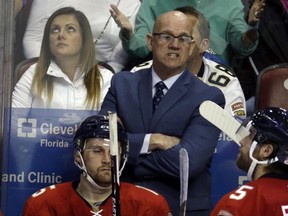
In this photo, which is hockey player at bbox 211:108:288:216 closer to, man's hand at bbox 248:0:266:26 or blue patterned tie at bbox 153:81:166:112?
blue patterned tie at bbox 153:81:166:112

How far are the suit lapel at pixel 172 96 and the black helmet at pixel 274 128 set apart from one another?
939 mm

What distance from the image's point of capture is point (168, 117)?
6070 millimetres

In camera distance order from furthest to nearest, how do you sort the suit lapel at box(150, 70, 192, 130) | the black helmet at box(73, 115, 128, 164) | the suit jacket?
the suit lapel at box(150, 70, 192, 130), the suit jacket, the black helmet at box(73, 115, 128, 164)

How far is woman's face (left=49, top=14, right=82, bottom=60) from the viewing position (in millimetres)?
6609

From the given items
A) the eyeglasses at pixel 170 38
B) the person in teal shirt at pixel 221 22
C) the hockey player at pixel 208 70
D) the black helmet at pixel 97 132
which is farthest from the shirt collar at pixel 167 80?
the black helmet at pixel 97 132

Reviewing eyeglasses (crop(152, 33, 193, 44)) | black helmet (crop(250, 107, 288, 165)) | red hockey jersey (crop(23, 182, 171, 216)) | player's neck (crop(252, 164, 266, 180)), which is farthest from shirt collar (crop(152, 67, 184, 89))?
player's neck (crop(252, 164, 266, 180))

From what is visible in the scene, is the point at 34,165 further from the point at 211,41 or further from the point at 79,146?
the point at 211,41

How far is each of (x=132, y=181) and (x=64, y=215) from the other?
593mm

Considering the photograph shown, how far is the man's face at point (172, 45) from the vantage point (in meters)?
6.20

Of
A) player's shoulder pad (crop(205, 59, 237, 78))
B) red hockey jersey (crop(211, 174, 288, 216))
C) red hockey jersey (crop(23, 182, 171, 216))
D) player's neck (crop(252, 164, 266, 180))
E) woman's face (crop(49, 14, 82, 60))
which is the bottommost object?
red hockey jersey (crop(23, 182, 171, 216))

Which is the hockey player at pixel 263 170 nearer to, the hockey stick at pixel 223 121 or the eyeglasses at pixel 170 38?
the hockey stick at pixel 223 121

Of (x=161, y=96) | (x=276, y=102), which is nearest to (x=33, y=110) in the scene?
(x=161, y=96)

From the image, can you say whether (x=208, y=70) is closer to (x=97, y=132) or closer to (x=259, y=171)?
(x=97, y=132)

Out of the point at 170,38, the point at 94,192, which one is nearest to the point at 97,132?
the point at 94,192
